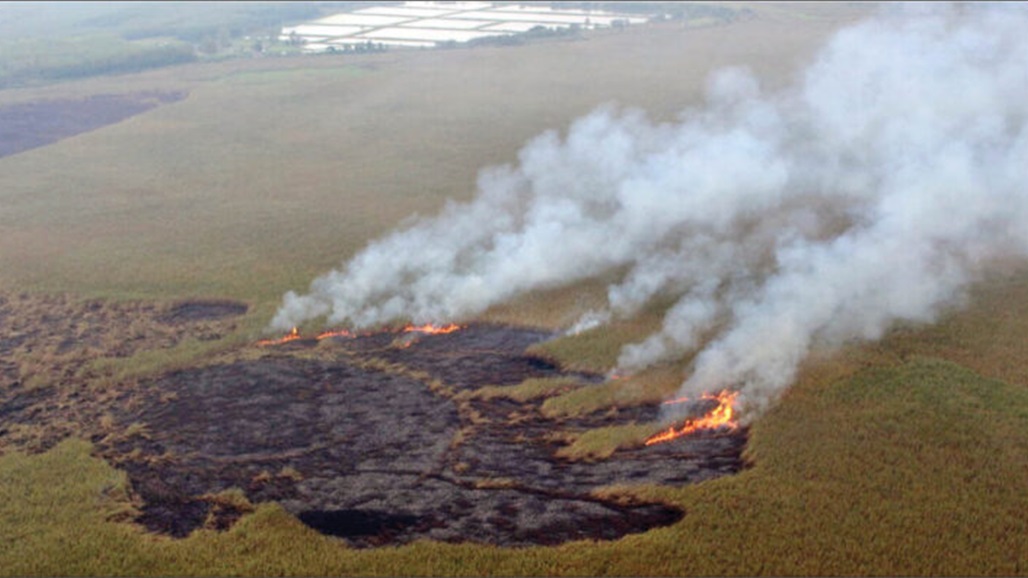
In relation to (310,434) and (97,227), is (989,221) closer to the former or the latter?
(310,434)

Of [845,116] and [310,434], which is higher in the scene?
[845,116]

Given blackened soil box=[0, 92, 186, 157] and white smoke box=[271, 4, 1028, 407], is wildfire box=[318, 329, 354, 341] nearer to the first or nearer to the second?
white smoke box=[271, 4, 1028, 407]

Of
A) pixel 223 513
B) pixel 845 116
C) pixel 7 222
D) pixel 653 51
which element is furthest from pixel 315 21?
pixel 223 513

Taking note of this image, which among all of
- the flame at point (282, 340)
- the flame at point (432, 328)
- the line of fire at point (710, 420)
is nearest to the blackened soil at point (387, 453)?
the line of fire at point (710, 420)

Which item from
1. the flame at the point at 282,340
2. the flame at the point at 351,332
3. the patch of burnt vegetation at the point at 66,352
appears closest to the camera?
the patch of burnt vegetation at the point at 66,352

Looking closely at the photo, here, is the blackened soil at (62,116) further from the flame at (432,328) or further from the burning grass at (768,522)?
the burning grass at (768,522)

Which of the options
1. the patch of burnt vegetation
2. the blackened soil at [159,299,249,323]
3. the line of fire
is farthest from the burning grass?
the blackened soil at [159,299,249,323]

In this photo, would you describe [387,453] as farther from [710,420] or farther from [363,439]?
[710,420]
